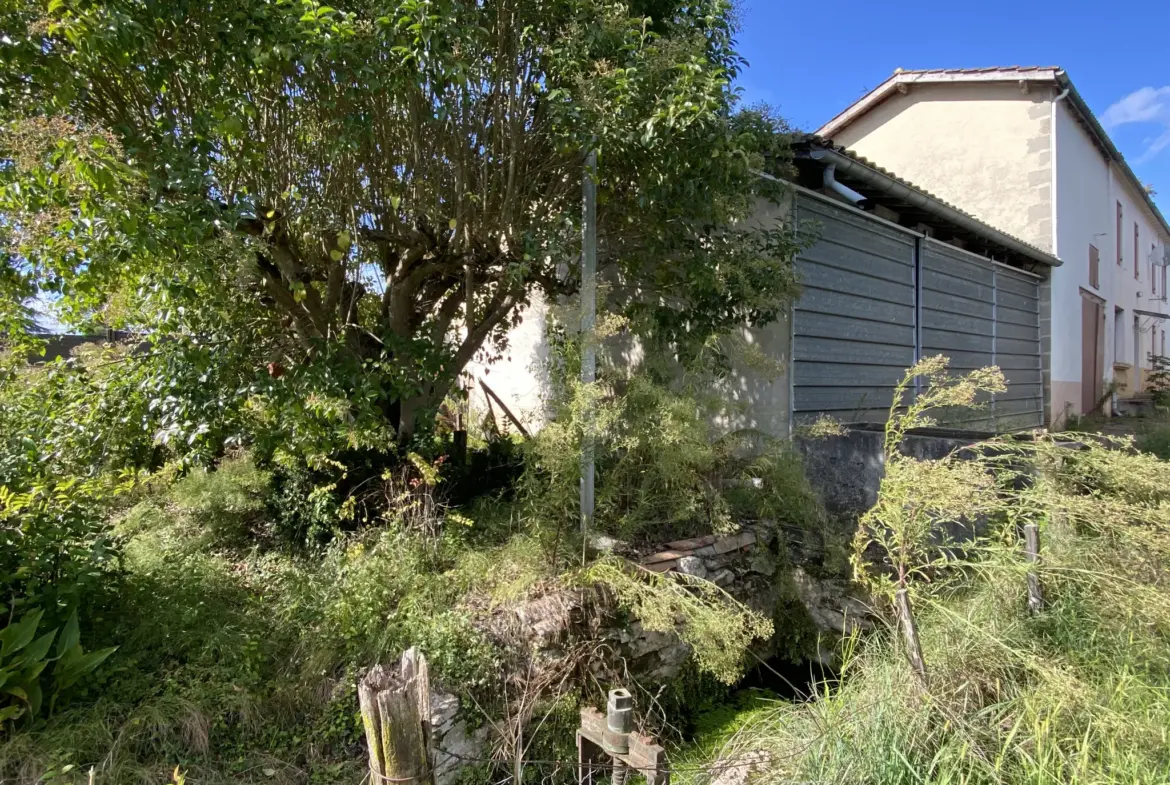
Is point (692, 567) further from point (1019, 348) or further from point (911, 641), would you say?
point (1019, 348)

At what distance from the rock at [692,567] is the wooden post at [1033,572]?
5.76 feet

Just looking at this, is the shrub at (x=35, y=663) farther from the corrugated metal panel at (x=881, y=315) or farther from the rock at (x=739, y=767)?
the corrugated metal panel at (x=881, y=315)

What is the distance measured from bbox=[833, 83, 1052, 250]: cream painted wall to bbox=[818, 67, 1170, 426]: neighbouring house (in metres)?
0.02

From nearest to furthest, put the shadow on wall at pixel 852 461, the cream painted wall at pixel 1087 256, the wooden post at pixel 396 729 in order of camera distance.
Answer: the wooden post at pixel 396 729 < the shadow on wall at pixel 852 461 < the cream painted wall at pixel 1087 256

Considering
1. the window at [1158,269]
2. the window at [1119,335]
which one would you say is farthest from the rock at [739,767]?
the window at [1158,269]

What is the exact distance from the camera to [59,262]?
312cm

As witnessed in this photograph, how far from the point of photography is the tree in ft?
10.1

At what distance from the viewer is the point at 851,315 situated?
665 centimetres

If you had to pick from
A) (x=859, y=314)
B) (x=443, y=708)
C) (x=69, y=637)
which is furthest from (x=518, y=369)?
(x=69, y=637)

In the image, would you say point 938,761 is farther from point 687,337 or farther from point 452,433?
point 452,433

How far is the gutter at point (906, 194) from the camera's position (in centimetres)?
562

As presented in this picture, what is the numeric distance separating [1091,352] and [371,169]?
15.3 m

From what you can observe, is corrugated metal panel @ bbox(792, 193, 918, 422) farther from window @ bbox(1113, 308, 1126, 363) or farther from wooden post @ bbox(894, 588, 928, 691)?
window @ bbox(1113, 308, 1126, 363)

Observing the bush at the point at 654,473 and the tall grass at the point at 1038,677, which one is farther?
the bush at the point at 654,473
